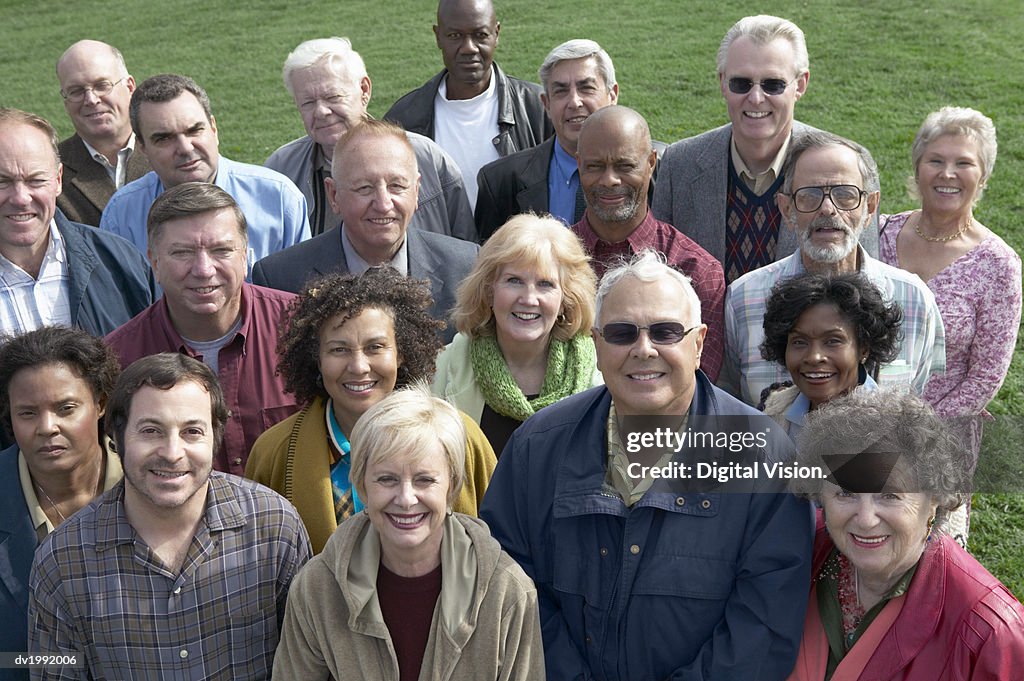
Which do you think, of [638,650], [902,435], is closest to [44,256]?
[638,650]

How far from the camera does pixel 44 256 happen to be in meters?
5.44

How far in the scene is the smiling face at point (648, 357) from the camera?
3.81 metres

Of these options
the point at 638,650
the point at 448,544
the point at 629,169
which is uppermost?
the point at 629,169

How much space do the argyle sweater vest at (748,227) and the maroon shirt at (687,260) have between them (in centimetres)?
20

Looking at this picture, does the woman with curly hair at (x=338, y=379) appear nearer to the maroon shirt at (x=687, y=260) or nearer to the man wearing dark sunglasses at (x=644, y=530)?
the man wearing dark sunglasses at (x=644, y=530)

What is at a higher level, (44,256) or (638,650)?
(44,256)

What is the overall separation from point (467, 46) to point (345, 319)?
152 inches

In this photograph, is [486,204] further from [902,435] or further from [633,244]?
[902,435]

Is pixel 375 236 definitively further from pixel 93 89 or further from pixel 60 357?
pixel 93 89

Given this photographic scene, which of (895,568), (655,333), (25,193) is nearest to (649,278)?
(655,333)

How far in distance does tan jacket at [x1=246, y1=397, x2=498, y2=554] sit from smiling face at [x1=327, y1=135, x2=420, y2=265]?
50.5 inches

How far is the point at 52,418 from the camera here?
4203mm

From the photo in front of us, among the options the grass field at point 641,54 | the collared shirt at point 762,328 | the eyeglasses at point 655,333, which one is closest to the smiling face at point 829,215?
the collared shirt at point 762,328

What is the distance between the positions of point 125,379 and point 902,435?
2.63m
